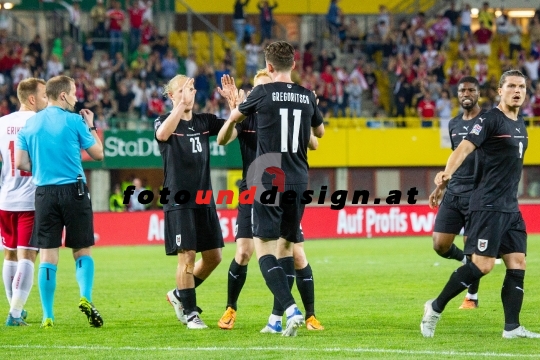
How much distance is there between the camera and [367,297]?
12.5 metres

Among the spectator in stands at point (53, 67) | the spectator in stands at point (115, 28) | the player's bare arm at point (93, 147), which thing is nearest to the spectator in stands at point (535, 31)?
the spectator in stands at point (115, 28)

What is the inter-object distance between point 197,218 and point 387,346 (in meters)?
2.38

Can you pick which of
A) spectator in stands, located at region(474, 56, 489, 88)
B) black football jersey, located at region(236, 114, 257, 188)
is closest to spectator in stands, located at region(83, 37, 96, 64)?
spectator in stands, located at region(474, 56, 489, 88)

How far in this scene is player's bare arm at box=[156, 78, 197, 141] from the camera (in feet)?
30.7

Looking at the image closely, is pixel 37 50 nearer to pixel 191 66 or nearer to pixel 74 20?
pixel 74 20

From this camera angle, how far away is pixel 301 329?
30.9 feet

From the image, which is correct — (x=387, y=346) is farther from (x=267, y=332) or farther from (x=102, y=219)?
(x=102, y=219)

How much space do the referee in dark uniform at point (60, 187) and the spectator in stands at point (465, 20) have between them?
2749 centimetres

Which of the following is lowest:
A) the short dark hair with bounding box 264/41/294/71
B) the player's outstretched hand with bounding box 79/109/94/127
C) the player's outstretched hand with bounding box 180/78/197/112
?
the player's outstretched hand with bounding box 79/109/94/127

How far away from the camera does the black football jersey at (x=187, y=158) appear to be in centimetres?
956

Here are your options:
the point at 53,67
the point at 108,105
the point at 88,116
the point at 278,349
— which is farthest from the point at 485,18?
the point at 278,349

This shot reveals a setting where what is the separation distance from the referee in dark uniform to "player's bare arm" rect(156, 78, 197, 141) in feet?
2.43

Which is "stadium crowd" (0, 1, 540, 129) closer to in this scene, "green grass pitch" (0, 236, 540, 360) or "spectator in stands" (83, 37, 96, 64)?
"spectator in stands" (83, 37, 96, 64)

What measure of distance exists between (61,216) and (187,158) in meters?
1.32
